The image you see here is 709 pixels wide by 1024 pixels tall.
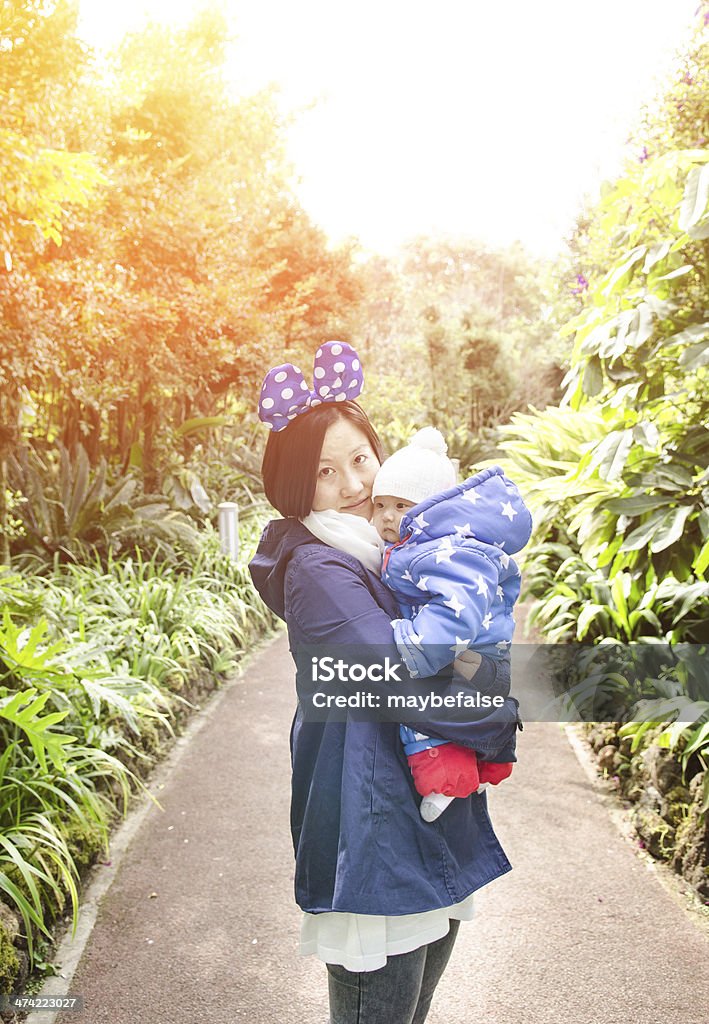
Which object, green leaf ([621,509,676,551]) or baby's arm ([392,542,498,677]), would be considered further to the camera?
green leaf ([621,509,676,551])

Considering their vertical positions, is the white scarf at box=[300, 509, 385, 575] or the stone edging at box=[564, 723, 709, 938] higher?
the white scarf at box=[300, 509, 385, 575]

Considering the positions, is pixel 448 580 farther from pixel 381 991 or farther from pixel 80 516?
pixel 80 516

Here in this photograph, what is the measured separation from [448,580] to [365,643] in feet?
0.54

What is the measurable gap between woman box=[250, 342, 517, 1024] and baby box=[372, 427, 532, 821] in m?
0.04

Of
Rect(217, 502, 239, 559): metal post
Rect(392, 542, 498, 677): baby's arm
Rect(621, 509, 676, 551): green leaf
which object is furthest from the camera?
Rect(217, 502, 239, 559): metal post

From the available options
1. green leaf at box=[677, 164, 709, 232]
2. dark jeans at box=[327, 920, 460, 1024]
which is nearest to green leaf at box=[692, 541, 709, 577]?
green leaf at box=[677, 164, 709, 232]

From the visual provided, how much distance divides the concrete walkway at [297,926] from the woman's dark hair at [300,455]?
1.72 m

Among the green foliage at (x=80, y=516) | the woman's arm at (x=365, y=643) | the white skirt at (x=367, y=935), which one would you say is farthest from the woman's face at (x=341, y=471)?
the green foliage at (x=80, y=516)

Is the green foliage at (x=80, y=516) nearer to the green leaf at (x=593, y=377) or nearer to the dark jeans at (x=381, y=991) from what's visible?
the green leaf at (x=593, y=377)

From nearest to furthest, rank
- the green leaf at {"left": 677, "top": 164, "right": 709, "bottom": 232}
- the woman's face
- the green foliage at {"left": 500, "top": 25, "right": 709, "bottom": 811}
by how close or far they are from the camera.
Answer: the woman's face, the green leaf at {"left": 677, "top": 164, "right": 709, "bottom": 232}, the green foliage at {"left": 500, "top": 25, "right": 709, "bottom": 811}

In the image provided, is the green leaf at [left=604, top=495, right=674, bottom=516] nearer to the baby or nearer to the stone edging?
the stone edging

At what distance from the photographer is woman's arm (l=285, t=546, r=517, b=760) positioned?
137 cm

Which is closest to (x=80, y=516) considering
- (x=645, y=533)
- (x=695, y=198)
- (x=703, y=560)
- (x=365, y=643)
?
(x=645, y=533)

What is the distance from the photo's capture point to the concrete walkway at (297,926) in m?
2.52
